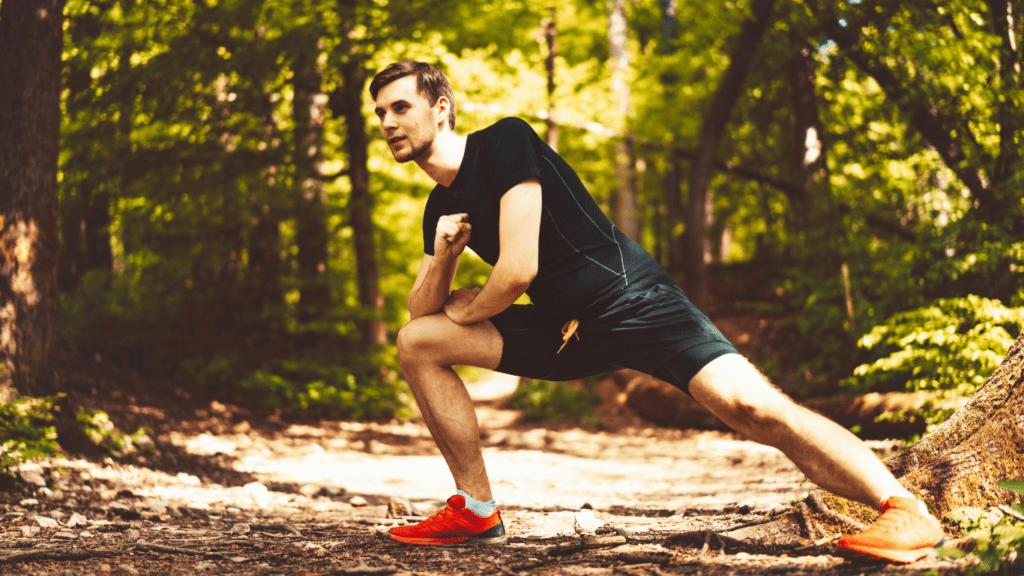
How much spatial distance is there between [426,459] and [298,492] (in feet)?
7.47

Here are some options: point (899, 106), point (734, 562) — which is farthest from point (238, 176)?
point (734, 562)

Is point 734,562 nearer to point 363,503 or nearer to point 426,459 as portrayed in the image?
point 363,503

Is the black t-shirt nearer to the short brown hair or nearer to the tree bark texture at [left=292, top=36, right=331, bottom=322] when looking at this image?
the short brown hair

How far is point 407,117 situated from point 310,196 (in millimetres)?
7155

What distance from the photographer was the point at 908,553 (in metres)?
2.10

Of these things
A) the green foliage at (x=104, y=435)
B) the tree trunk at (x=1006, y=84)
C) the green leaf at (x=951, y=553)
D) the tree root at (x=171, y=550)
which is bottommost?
the tree root at (x=171, y=550)

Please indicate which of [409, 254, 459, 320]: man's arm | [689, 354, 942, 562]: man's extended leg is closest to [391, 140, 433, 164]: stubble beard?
[409, 254, 459, 320]: man's arm

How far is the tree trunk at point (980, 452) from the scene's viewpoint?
250cm

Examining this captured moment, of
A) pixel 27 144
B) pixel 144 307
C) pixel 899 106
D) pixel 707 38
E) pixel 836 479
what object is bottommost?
pixel 836 479

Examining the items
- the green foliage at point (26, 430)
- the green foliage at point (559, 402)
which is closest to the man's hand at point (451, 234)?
the green foliage at point (26, 430)

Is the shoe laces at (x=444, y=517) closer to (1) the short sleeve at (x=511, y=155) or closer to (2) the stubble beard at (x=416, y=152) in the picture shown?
(1) the short sleeve at (x=511, y=155)

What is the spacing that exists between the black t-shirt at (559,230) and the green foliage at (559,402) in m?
7.60

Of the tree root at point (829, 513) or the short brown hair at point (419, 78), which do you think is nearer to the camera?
the tree root at point (829, 513)

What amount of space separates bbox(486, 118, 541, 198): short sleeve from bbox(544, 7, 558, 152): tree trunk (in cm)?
900
